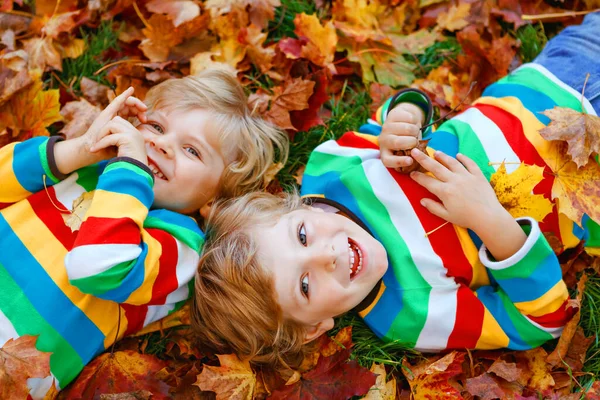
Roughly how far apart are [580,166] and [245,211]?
1.36 meters

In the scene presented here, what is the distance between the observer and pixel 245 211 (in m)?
2.36

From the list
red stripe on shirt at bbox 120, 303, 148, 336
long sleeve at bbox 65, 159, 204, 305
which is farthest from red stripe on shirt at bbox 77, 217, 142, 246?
red stripe on shirt at bbox 120, 303, 148, 336

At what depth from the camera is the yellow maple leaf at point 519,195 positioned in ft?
7.35

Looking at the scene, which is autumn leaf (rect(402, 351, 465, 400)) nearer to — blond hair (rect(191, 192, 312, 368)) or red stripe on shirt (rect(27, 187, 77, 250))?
blond hair (rect(191, 192, 312, 368))

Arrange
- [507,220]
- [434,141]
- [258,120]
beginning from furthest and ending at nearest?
[258,120] → [434,141] → [507,220]

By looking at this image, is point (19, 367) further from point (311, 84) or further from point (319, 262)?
point (311, 84)

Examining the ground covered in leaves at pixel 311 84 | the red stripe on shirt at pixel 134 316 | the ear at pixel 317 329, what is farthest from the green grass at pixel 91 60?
the ear at pixel 317 329

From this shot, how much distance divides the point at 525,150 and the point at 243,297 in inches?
51.6

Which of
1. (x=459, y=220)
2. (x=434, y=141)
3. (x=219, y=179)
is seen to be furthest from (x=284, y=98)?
(x=459, y=220)

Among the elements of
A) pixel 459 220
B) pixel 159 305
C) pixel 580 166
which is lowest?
pixel 159 305

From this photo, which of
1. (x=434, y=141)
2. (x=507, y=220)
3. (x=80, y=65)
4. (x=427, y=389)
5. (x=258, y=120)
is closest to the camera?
(x=507, y=220)

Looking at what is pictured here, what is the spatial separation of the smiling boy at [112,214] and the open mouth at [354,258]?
644 millimetres

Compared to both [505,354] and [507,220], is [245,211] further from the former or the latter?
[505,354]

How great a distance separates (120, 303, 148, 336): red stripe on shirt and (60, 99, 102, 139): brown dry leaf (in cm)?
96
